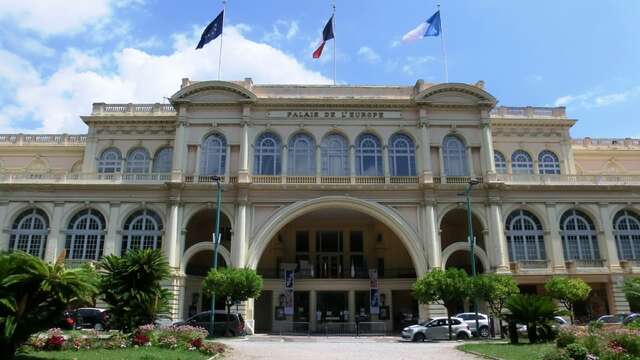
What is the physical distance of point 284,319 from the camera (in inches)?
1617

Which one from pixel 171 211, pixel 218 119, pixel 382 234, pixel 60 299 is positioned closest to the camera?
pixel 60 299

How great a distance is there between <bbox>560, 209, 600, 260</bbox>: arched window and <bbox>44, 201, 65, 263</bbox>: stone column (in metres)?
41.5

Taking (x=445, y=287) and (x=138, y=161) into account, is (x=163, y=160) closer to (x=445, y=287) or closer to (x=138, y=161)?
(x=138, y=161)

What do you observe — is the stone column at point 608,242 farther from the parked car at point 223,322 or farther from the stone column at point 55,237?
the stone column at point 55,237

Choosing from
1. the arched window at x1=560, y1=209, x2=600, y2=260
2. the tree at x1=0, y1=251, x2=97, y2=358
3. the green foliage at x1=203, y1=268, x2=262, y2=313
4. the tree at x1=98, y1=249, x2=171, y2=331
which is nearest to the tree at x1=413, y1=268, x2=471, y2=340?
the green foliage at x1=203, y1=268, x2=262, y2=313

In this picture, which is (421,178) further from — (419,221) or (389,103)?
(389,103)

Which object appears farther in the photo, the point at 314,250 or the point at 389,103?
the point at 314,250

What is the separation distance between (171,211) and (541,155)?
33928 mm

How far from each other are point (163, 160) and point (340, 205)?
17169 mm

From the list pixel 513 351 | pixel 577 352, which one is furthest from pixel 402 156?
pixel 577 352

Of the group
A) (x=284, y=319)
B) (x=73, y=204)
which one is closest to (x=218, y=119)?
(x=73, y=204)

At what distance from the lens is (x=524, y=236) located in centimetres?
4119

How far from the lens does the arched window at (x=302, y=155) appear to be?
1672 inches

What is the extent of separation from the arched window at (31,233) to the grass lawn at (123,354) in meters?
26.3
